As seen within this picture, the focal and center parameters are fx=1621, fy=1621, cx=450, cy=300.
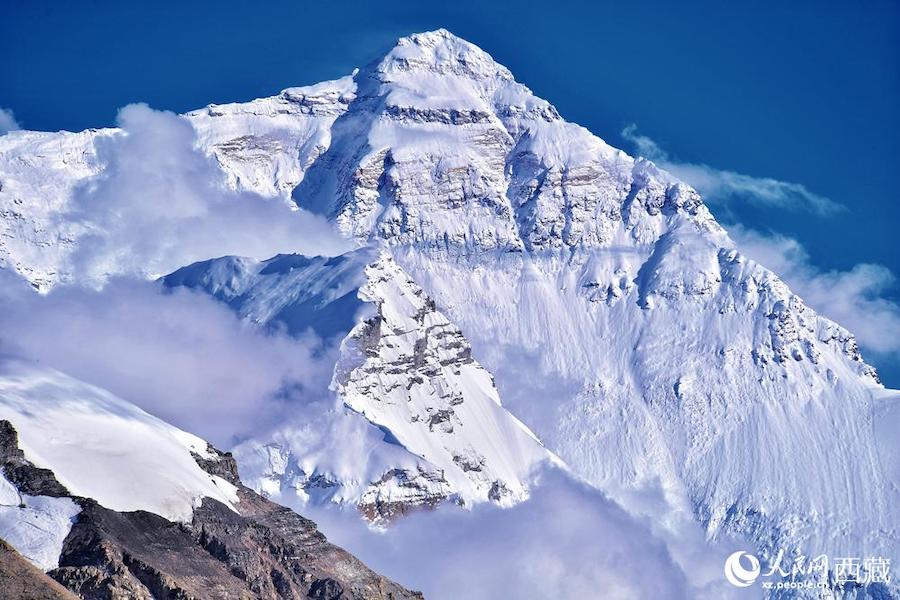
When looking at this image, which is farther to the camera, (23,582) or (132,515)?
(132,515)

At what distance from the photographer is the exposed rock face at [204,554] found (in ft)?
418

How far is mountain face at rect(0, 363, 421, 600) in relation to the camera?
12781cm

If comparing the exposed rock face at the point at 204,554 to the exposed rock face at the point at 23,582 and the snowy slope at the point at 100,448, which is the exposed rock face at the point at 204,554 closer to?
the exposed rock face at the point at 23,582

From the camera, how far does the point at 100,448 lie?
15138cm

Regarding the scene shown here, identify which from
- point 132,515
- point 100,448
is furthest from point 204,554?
point 100,448

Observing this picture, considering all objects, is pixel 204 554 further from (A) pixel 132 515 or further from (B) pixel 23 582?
(B) pixel 23 582

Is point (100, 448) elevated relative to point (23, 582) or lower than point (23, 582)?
elevated

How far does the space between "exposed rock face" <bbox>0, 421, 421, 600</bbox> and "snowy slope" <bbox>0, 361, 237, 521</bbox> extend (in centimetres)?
236

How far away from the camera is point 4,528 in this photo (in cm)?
12700

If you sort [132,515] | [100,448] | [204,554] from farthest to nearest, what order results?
[100,448], [204,554], [132,515]

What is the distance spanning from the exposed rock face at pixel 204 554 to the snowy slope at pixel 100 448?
2360 millimetres

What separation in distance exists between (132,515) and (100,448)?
1241 cm

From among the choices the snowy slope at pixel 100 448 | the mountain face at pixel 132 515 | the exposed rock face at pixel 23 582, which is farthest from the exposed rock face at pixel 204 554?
the snowy slope at pixel 100 448

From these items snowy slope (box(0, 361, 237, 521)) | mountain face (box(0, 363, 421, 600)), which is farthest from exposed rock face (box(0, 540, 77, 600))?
snowy slope (box(0, 361, 237, 521))
